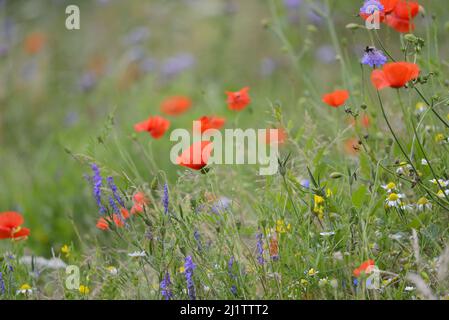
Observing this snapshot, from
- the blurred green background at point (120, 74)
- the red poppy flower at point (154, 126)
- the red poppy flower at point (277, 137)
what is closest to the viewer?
the red poppy flower at point (277, 137)

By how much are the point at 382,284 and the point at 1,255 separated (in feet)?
3.67

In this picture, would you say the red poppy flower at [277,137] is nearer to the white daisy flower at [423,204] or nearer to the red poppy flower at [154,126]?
the red poppy flower at [154,126]

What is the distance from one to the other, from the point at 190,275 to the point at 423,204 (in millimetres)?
691

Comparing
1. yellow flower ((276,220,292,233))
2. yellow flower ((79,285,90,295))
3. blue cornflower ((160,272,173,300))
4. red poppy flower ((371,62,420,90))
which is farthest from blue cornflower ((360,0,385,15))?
yellow flower ((79,285,90,295))

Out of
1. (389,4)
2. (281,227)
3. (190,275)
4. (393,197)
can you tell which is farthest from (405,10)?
(190,275)

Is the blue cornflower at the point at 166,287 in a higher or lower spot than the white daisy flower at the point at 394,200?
lower

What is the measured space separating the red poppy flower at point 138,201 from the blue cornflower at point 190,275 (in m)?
0.26

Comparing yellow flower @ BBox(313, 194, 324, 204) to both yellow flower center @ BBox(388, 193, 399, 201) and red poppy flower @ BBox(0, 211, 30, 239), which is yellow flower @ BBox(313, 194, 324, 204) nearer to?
yellow flower center @ BBox(388, 193, 399, 201)

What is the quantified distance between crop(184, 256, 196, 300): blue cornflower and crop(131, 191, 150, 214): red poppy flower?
26cm

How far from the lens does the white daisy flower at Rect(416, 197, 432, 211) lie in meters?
2.11

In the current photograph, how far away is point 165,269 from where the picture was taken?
2.02m

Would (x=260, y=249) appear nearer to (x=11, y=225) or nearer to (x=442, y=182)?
(x=442, y=182)

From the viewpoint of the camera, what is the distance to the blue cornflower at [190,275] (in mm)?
1977

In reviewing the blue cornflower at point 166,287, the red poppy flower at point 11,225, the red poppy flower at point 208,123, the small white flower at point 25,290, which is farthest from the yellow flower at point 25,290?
the red poppy flower at point 208,123
